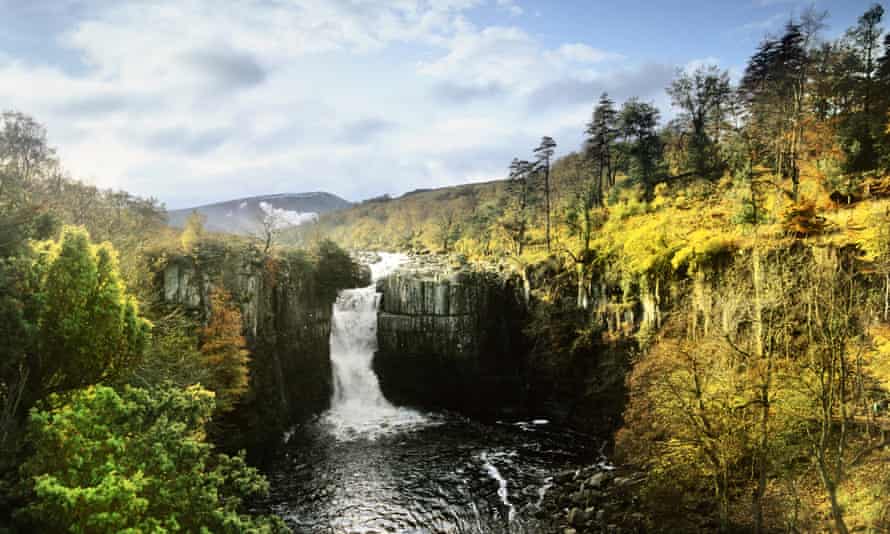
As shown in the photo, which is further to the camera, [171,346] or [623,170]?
[623,170]

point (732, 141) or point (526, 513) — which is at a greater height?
point (732, 141)

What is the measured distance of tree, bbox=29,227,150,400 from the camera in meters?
13.1

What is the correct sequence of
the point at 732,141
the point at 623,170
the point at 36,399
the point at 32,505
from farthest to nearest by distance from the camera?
the point at 623,170, the point at 732,141, the point at 36,399, the point at 32,505

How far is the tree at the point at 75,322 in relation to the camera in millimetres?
13070

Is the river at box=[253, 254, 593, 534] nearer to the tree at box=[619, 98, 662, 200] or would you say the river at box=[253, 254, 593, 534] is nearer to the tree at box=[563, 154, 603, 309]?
the tree at box=[563, 154, 603, 309]

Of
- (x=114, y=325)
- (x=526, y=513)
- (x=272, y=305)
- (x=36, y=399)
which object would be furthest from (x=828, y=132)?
(x=36, y=399)

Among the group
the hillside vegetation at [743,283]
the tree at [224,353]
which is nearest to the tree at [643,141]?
the hillside vegetation at [743,283]

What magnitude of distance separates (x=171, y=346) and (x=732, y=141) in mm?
49203

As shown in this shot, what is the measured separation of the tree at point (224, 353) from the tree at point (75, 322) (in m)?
10.8

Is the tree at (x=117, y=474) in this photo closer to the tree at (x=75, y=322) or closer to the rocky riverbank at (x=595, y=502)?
the tree at (x=75, y=322)

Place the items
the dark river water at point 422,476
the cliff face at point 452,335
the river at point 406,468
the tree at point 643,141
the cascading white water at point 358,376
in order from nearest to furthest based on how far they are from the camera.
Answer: the dark river water at point 422,476, the river at point 406,468, the cascading white water at point 358,376, the cliff face at point 452,335, the tree at point 643,141

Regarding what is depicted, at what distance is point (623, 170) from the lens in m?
59.9

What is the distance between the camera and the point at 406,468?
26.5 meters

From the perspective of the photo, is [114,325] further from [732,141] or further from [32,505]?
[732,141]
